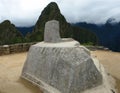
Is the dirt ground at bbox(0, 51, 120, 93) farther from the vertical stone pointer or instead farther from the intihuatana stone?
the vertical stone pointer

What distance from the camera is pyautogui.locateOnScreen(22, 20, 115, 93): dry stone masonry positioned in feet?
32.8

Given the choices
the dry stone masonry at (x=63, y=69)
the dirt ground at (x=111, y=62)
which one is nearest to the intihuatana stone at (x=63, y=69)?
the dry stone masonry at (x=63, y=69)

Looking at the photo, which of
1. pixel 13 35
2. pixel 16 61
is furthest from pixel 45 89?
pixel 13 35

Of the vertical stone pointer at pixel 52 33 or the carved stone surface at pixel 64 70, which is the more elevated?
the vertical stone pointer at pixel 52 33

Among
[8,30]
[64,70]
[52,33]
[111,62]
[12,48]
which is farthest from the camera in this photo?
[8,30]

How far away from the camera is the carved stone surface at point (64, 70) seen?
32.8 ft

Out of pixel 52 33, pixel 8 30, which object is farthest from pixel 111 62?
pixel 8 30

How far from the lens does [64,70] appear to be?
10.2m

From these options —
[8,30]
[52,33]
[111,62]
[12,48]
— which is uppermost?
[52,33]

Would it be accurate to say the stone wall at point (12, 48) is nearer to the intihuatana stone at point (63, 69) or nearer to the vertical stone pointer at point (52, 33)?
the vertical stone pointer at point (52, 33)

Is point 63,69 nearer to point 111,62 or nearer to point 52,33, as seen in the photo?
point 52,33

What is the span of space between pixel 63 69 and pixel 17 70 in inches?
148

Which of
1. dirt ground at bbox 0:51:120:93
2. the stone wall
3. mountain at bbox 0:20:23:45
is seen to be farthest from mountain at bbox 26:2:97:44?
dirt ground at bbox 0:51:120:93

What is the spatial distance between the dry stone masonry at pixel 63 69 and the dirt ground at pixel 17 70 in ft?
1.32
